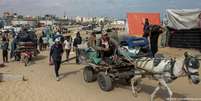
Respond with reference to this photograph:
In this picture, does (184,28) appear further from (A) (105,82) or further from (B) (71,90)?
(B) (71,90)

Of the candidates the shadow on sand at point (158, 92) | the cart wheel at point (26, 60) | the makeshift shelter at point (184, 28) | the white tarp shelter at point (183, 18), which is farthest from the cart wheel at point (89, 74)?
the white tarp shelter at point (183, 18)

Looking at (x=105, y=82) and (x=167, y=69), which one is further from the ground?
(x=167, y=69)

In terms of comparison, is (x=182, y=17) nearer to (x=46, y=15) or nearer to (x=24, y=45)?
(x=24, y=45)

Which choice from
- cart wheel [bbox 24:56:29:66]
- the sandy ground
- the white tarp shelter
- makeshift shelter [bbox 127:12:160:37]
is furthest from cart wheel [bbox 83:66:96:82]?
makeshift shelter [bbox 127:12:160:37]

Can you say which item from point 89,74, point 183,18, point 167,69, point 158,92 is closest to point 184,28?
point 183,18

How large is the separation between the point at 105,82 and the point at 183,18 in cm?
1199

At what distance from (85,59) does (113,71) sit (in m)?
1.96

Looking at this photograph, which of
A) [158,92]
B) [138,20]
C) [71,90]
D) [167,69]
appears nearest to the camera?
[167,69]

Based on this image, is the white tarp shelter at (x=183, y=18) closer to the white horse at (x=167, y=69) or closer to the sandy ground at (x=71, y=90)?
the sandy ground at (x=71, y=90)

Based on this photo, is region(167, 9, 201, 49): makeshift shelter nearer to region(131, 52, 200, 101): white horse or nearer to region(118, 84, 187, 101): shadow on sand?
region(118, 84, 187, 101): shadow on sand

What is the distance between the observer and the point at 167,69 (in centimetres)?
955

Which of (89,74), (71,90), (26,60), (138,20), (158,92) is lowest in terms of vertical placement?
(26,60)

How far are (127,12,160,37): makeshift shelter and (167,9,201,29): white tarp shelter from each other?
162 centimetres

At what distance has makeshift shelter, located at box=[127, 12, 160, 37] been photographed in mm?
24781
